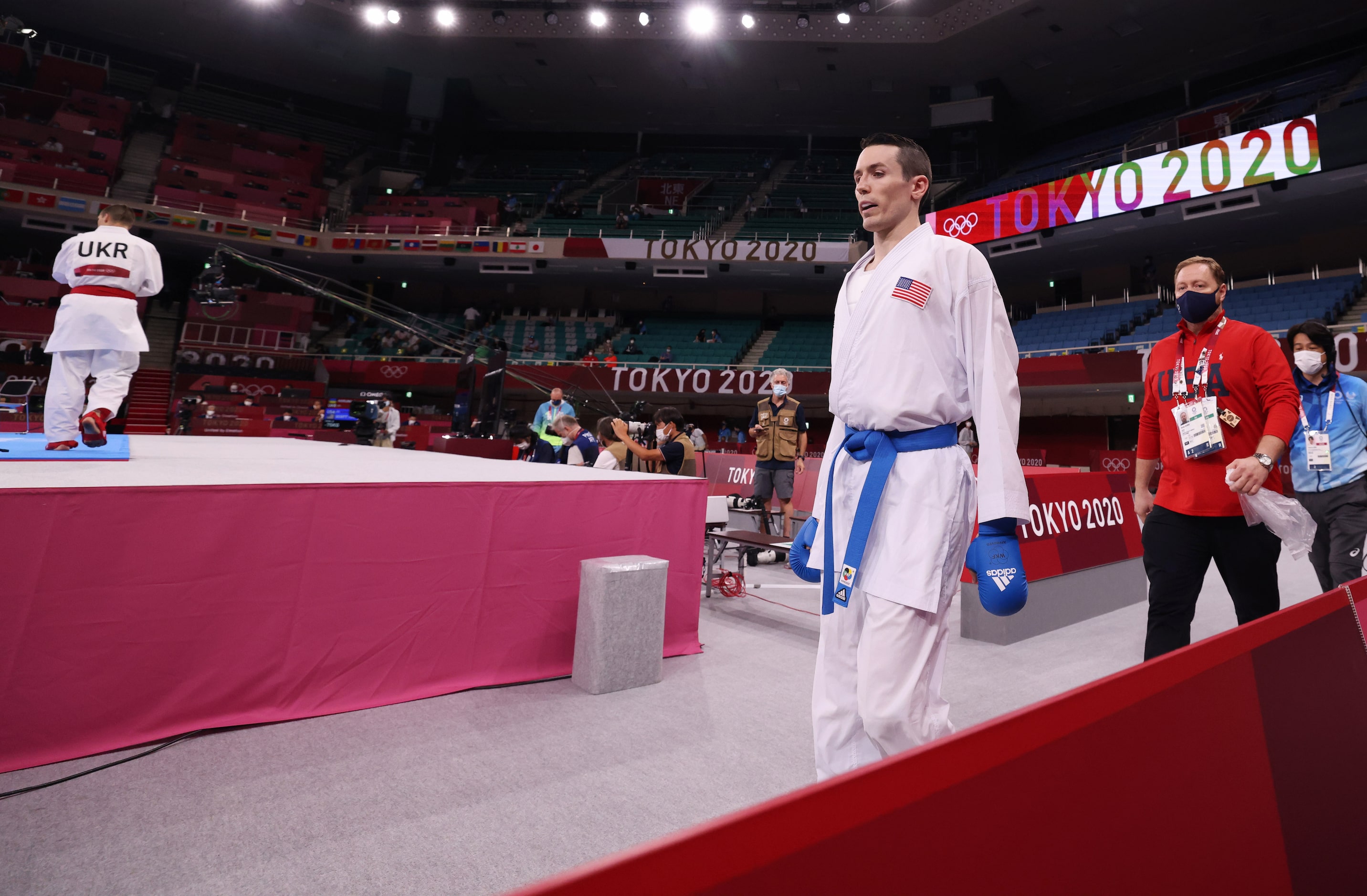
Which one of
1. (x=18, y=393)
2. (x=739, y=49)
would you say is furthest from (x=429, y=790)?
(x=739, y=49)

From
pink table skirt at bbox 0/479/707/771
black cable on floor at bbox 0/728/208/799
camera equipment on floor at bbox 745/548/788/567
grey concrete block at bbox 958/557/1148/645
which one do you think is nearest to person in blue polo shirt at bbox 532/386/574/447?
camera equipment on floor at bbox 745/548/788/567

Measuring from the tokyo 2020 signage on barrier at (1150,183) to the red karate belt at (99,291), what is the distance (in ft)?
44.3

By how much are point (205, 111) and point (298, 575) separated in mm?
28214

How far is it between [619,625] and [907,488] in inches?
73.3

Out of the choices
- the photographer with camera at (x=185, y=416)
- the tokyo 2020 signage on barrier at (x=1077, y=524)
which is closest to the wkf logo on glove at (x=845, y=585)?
the tokyo 2020 signage on barrier at (x=1077, y=524)

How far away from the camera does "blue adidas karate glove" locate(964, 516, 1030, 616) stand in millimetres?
1359

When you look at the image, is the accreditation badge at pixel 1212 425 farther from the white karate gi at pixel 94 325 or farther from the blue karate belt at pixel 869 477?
the white karate gi at pixel 94 325

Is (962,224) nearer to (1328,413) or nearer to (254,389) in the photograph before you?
(1328,413)

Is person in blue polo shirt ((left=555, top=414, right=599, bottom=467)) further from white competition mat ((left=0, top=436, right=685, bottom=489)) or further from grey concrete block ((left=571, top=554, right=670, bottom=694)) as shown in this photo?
grey concrete block ((left=571, top=554, right=670, bottom=694))

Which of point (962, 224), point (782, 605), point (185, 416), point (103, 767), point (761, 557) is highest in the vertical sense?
point (962, 224)

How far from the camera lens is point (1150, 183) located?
47.0ft

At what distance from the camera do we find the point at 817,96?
73.5 ft

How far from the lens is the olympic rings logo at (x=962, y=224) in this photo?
17.3 m

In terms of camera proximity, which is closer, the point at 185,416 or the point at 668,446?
the point at 668,446
